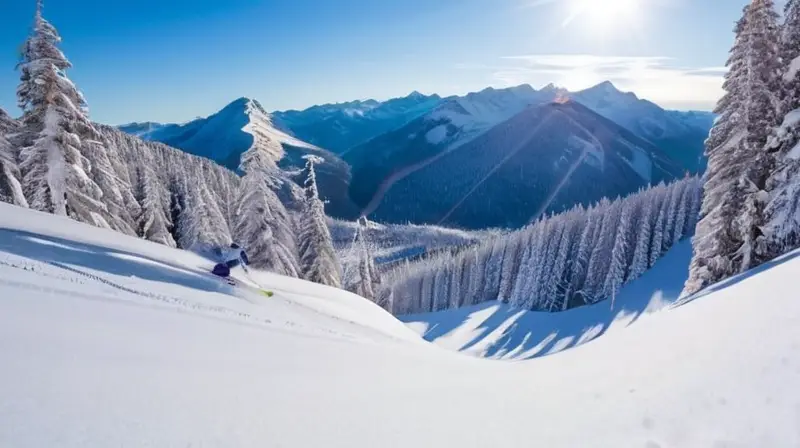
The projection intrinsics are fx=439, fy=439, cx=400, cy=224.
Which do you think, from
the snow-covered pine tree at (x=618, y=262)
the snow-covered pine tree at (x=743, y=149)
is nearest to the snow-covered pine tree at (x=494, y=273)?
the snow-covered pine tree at (x=618, y=262)

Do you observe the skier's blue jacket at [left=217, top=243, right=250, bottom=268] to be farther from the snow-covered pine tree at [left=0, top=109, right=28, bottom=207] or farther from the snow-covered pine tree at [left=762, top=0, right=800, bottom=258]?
the snow-covered pine tree at [left=762, top=0, right=800, bottom=258]

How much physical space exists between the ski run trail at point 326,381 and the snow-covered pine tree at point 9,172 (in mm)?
10850

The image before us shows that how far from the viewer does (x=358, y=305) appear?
79.7ft

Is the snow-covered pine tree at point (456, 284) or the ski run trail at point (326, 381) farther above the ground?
the ski run trail at point (326, 381)

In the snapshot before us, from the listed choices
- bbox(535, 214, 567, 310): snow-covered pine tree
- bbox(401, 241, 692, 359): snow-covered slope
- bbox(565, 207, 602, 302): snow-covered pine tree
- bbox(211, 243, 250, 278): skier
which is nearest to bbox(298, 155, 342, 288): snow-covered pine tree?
bbox(211, 243, 250, 278): skier

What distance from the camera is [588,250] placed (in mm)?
58625

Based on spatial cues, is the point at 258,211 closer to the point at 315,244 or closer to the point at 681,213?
the point at 315,244

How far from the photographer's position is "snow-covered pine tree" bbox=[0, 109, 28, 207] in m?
19.9

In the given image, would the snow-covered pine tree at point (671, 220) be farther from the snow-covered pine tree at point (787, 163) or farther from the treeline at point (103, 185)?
the treeline at point (103, 185)

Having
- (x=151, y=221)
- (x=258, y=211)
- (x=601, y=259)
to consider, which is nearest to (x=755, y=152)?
(x=258, y=211)

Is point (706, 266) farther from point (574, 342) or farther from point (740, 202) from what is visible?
Result: point (574, 342)

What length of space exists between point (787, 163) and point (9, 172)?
106ft

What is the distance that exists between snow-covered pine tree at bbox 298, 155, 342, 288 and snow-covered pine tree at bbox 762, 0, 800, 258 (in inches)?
961

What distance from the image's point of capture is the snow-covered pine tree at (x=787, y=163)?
15.9m
